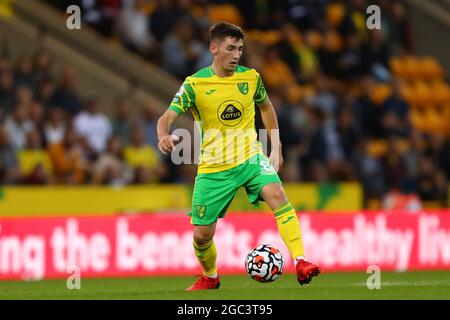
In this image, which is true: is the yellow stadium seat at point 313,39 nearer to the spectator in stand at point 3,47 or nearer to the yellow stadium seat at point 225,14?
the yellow stadium seat at point 225,14

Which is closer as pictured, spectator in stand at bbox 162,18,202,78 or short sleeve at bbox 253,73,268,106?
short sleeve at bbox 253,73,268,106

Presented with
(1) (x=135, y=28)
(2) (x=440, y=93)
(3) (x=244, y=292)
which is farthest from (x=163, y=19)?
(3) (x=244, y=292)

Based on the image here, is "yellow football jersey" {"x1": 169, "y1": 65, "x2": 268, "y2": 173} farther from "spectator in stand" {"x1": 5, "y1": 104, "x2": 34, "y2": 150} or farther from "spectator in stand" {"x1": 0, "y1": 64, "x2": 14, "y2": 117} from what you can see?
"spectator in stand" {"x1": 0, "y1": 64, "x2": 14, "y2": 117}

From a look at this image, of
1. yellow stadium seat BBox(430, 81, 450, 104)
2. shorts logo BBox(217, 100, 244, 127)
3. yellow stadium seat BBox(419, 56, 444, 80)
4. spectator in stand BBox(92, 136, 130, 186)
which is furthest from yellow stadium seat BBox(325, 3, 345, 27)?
shorts logo BBox(217, 100, 244, 127)

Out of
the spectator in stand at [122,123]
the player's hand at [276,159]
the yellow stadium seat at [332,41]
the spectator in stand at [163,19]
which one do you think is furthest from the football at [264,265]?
the yellow stadium seat at [332,41]

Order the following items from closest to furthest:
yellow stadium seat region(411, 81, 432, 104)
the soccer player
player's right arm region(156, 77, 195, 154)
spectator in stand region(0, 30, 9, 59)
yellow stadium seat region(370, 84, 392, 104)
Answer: player's right arm region(156, 77, 195, 154), the soccer player, spectator in stand region(0, 30, 9, 59), yellow stadium seat region(370, 84, 392, 104), yellow stadium seat region(411, 81, 432, 104)

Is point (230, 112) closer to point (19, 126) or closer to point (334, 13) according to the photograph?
point (19, 126)

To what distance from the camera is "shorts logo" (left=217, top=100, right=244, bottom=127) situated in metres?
11.2

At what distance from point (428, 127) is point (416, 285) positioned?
12531mm

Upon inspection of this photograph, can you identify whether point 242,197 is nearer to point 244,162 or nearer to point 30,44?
point 30,44

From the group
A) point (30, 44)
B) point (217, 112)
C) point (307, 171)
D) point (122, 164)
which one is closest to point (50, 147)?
point (122, 164)

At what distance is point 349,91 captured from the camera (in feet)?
74.2

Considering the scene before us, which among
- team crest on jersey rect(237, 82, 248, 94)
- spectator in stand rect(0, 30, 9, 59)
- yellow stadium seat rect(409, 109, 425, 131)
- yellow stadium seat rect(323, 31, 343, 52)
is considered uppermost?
yellow stadium seat rect(323, 31, 343, 52)

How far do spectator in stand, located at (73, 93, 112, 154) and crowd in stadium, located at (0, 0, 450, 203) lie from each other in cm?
2
